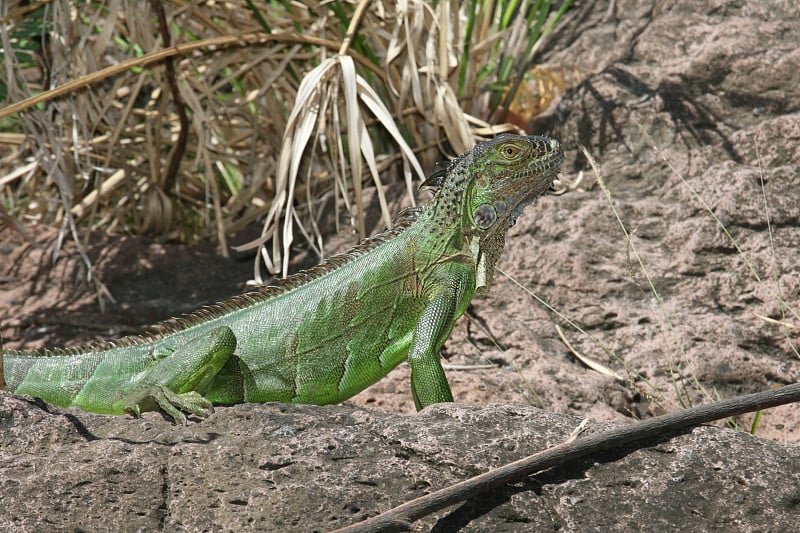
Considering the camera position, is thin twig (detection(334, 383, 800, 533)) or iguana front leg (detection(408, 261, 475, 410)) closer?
thin twig (detection(334, 383, 800, 533))

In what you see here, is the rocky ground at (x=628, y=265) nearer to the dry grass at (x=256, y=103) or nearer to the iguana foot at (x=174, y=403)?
the iguana foot at (x=174, y=403)

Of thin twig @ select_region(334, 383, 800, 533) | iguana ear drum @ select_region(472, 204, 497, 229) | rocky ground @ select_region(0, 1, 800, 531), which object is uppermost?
iguana ear drum @ select_region(472, 204, 497, 229)

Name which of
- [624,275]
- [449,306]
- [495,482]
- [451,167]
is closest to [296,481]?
[495,482]

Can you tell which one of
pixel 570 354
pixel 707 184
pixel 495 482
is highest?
pixel 495 482

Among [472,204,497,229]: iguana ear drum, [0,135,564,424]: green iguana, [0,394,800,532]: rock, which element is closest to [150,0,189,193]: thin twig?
[0,135,564,424]: green iguana

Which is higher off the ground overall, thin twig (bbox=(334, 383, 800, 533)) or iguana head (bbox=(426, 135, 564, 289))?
iguana head (bbox=(426, 135, 564, 289))

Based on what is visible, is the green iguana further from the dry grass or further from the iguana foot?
the dry grass

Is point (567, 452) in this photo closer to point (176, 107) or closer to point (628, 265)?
point (628, 265)

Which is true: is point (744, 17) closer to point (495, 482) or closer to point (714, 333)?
point (714, 333)
